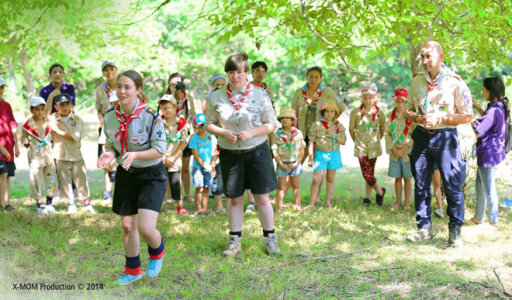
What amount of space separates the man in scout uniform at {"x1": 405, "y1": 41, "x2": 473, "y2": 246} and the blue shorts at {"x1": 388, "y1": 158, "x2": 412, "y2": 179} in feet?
6.64

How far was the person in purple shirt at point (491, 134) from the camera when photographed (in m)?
6.63

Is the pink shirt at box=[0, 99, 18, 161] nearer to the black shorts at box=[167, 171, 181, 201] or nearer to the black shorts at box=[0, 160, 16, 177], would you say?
the black shorts at box=[0, 160, 16, 177]

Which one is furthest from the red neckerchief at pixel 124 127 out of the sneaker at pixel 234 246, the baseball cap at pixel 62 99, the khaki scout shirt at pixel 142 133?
the baseball cap at pixel 62 99

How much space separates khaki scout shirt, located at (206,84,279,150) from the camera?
5277 mm

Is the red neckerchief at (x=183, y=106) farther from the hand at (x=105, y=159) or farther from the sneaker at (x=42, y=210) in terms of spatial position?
the hand at (x=105, y=159)

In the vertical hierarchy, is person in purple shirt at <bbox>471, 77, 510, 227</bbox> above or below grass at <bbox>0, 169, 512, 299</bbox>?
above

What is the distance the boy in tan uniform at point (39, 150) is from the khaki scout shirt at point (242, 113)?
3.43m

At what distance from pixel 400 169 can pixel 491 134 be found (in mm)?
1566

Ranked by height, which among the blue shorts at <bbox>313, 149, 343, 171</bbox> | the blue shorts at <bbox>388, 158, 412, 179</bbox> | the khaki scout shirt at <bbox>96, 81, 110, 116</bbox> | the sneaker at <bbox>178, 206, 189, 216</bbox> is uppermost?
the khaki scout shirt at <bbox>96, 81, 110, 116</bbox>

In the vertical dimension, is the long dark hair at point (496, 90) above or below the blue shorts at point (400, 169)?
above

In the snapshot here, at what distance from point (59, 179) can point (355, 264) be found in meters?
4.76

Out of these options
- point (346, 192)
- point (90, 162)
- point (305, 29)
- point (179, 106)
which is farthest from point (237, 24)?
point (90, 162)

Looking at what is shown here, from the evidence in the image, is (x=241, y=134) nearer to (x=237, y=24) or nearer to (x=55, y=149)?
(x=237, y=24)

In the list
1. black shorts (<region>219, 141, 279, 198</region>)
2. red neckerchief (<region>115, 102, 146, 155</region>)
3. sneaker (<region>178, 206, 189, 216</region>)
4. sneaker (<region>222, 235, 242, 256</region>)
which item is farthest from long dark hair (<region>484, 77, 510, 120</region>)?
red neckerchief (<region>115, 102, 146, 155</region>)
